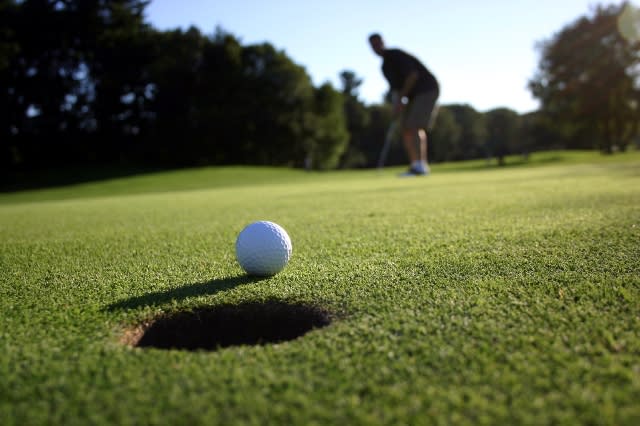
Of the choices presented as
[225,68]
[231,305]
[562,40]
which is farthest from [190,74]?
[231,305]

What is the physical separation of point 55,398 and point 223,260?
5.05ft

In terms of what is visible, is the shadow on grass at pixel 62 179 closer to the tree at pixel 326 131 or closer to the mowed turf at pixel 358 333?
the mowed turf at pixel 358 333

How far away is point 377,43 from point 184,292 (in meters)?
8.36

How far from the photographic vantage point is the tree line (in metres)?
32.0

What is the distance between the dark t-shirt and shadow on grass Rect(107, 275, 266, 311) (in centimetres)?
791

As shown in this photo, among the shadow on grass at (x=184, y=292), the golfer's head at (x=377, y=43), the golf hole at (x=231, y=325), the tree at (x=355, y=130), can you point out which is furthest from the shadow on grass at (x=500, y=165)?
the tree at (x=355, y=130)

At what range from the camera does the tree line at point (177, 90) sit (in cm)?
3195

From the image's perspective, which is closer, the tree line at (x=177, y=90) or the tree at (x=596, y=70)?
the tree line at (x=177, y=90)

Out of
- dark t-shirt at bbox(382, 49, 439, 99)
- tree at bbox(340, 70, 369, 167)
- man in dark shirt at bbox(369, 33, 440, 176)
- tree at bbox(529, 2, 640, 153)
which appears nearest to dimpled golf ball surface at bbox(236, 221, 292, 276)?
man in dark shirt at bbox(369, 33, 440, 176)

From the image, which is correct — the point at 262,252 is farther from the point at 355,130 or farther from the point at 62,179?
the point at 355,130

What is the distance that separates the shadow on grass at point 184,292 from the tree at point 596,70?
4008 cm

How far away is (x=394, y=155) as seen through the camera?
2537 inches

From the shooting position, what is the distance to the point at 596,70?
34.6m

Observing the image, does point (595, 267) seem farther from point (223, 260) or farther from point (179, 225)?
point (179, 225)
